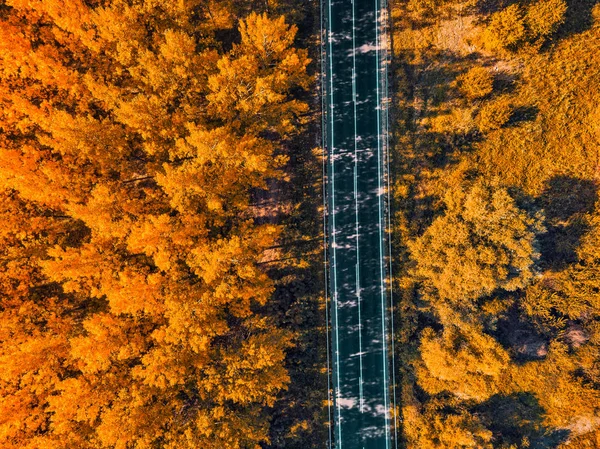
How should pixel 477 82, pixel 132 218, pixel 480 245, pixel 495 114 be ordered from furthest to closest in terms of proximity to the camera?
pixel 495 114 → pixel 477 82 → pixel 480 245 → pixel 132 218

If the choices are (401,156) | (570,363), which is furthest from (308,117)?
(570,363)

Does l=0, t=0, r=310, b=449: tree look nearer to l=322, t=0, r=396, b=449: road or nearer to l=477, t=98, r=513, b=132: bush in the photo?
l=322, t=0, r=396, b=449: road

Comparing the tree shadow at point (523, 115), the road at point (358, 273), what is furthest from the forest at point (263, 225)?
the road at point (358, 273)

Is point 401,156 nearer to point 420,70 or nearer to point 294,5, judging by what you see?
point 420,70

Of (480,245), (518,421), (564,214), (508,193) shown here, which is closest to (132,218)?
(480,245)

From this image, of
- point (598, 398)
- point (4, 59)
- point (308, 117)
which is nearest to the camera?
point (4, 59)

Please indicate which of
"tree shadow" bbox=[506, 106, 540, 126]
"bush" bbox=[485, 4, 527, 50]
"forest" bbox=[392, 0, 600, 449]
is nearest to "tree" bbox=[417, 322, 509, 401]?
"forest" bbox=[392, 0, 600, 449]

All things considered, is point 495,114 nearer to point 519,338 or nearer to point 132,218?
point 519,338
